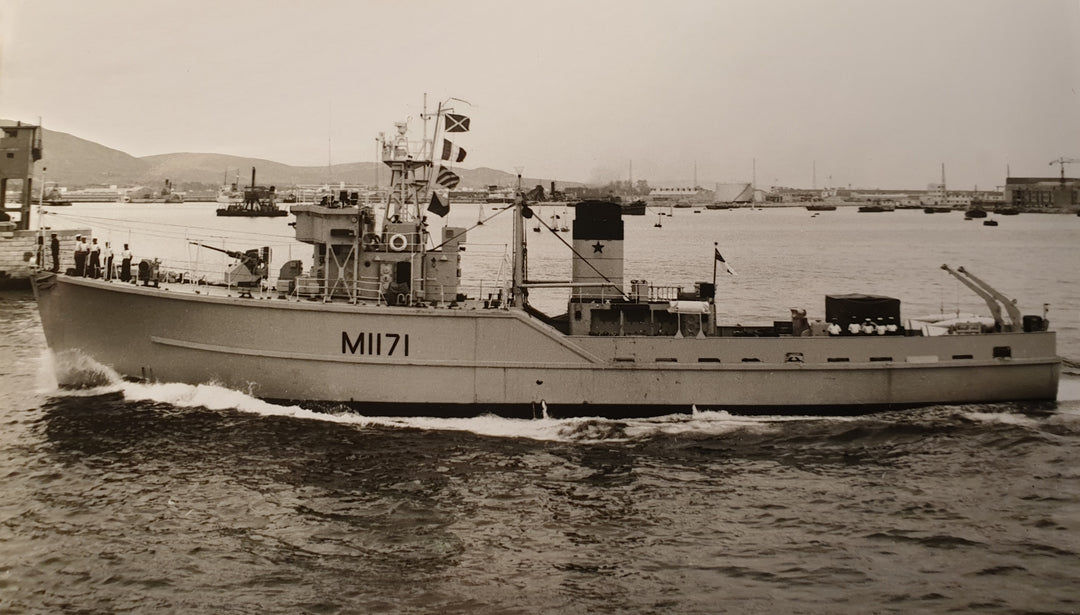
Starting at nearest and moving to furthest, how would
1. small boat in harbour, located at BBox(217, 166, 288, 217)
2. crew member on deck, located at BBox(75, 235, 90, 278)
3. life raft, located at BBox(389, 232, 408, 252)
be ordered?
life raft, located at BBox(389, 232, 408, 252)
crew member on deck, located at BBox(75, 235, 90, 278)
small boat in harbour, located at BBox(217, 166, 288, 217)

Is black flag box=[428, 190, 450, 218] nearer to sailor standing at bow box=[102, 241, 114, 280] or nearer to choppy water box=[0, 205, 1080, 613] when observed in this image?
choppy water box=[0, 205, 1080, 613]

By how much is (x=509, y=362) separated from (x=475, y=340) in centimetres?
93

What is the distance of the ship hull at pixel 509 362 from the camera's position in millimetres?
18188

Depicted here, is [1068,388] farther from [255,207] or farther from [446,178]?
[255,207]

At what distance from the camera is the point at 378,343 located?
59.8 feet

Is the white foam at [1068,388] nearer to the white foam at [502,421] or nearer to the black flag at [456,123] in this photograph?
the white foam at [502,421]

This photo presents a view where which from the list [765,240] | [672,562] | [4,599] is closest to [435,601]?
[672,562]

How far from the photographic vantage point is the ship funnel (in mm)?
20516

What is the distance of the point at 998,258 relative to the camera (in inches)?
2680

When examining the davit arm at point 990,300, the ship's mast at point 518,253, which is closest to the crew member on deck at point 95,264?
the ship's mast at point 518,253

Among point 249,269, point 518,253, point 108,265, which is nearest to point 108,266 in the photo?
point 108,265

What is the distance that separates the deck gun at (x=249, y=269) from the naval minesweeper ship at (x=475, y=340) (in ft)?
0.18

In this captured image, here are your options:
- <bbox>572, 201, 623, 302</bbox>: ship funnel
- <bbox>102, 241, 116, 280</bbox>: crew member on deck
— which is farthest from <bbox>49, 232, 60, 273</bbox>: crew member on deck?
<bbox>572, 201, 623, 302</bbox>: ship funnel

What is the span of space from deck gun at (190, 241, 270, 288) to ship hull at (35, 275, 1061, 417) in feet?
3.39
